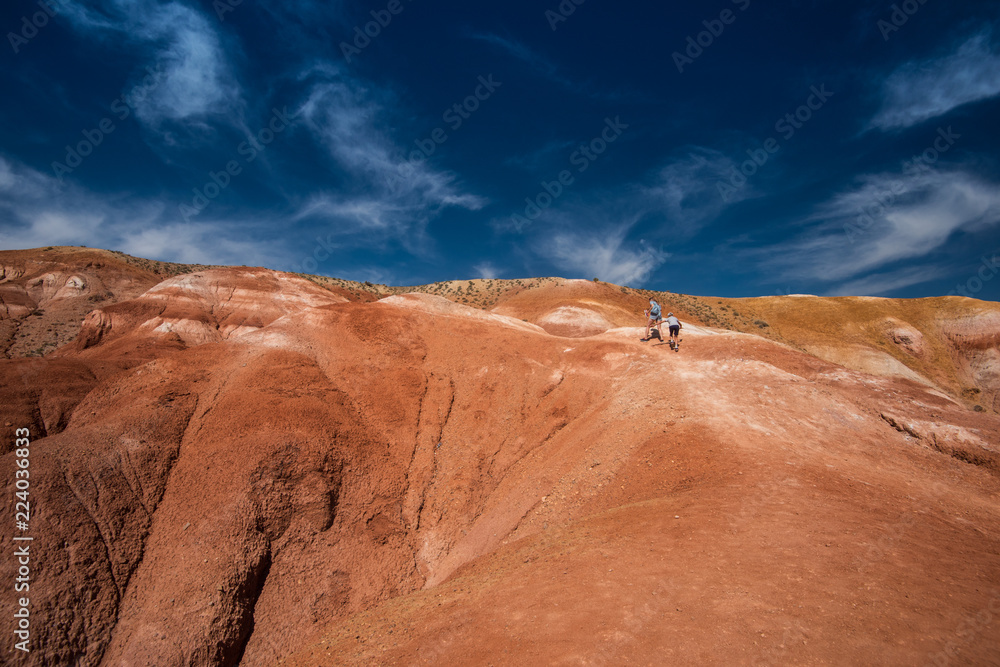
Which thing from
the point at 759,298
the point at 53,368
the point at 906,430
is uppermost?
the point at 759,298

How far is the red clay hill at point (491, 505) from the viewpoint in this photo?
5.86 meters

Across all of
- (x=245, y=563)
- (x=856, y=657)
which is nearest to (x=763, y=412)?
(x=856, y=657)

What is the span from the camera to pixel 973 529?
7551 millimetres

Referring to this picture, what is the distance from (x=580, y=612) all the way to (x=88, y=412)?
14252 millimetres

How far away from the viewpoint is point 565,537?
9.25 metres

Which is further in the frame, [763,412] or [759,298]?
[759,298]

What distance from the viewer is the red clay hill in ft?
19.2

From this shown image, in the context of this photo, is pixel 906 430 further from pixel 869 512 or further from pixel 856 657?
pixel 856 657

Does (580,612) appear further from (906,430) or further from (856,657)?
(906,430)

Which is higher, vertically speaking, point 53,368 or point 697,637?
point 53,368

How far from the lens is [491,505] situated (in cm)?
1264

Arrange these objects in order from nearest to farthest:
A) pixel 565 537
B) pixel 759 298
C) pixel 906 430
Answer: pixel 565 537 → pixel 906 430 → pixel 759 298

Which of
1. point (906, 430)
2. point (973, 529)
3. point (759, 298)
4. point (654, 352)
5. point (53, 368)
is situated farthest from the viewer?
point (759, 298)

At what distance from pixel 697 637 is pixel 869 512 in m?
5.42
